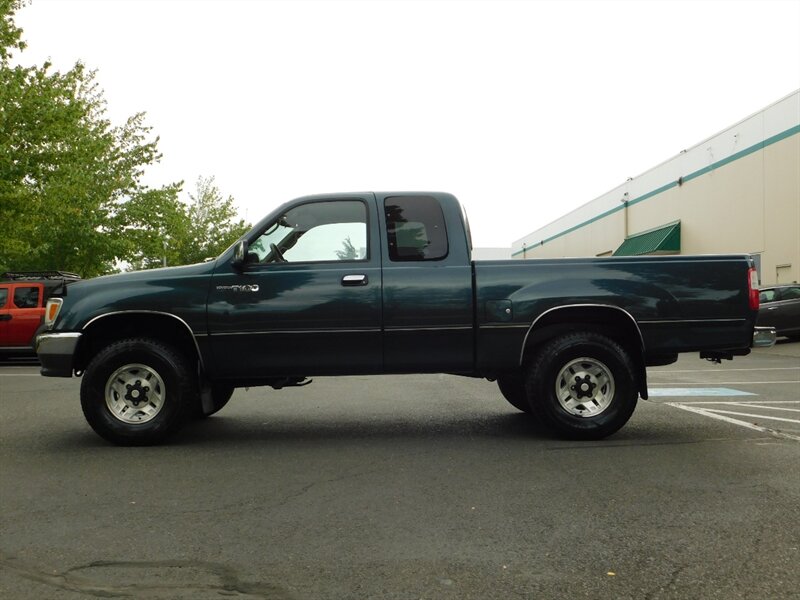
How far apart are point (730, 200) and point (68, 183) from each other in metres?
21.9

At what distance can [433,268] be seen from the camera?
23.7ft

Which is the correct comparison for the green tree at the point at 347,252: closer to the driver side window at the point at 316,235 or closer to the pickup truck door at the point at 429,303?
the driver side window at the point at 316,235

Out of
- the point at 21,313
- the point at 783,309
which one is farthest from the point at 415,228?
the point at 783,309

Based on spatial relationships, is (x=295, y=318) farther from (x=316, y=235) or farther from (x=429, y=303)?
(x=429, y=303)

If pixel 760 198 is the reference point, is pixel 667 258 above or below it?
below

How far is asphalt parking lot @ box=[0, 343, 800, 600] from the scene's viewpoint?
12.1 ft

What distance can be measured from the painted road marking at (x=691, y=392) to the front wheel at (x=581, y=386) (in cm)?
369

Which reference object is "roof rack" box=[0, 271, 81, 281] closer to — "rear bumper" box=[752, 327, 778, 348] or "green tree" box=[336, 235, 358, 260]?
"green tree" box=[336, 235, 358, 260]

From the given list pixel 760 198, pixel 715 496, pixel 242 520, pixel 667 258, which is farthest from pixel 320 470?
pixel 760 198

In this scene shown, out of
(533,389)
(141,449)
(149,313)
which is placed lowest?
(141,449)

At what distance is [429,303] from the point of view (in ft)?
23.4

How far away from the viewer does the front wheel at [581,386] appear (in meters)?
7.12

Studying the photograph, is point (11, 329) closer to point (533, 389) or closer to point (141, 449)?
point (141, 449)

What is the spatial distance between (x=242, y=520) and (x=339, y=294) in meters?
2.77
